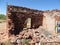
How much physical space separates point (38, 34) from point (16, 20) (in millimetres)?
2802

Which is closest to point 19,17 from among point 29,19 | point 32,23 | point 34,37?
point 29,19

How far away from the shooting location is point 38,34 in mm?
14953

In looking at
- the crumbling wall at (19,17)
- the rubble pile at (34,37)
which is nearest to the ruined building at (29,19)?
the crumbling wall at (19,17)

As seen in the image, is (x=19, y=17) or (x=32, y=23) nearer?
(x=19, y=17)

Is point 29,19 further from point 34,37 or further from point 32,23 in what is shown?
point 34,37

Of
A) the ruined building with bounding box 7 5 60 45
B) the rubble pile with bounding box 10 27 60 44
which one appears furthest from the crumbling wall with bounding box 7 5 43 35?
the rubble pile with bounding box 10 27 60 44

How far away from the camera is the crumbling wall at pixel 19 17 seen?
15.1 m

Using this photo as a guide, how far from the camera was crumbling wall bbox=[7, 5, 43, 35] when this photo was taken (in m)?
15.1

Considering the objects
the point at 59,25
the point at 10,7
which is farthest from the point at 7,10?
the point at 59,25

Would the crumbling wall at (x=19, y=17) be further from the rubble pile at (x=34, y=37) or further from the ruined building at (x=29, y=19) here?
the rubble pile at (x=34, y=37)

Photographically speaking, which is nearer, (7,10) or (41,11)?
(7,10)

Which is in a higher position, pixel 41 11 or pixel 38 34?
pixel 41 11

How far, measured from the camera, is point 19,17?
16.0 metres

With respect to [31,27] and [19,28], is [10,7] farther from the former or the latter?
[31,27]
